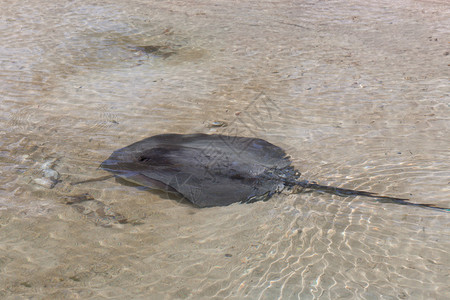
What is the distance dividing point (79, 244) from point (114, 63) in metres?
4.16

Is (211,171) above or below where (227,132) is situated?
above

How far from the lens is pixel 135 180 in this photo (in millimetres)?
3756

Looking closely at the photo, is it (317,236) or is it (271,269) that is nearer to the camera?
(271,269)

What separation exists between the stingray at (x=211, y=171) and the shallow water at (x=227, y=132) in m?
0.12

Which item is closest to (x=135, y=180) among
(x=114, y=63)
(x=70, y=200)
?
(x=70, y=200)

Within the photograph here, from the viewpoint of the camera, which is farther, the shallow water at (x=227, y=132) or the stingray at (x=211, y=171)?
the stingray at (x=211, y=171)

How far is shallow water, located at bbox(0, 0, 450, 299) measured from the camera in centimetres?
288

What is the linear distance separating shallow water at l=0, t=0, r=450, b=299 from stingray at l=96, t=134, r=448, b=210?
0.39 feet

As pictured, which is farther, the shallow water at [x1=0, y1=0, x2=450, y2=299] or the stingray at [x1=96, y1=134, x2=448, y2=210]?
the stingray at [x1=96, y1=134, x2=448, y2=210]

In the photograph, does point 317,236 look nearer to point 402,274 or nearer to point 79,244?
point 402,274

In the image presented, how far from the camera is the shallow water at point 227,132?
2.88m

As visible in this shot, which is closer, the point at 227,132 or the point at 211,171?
the point at 211,171

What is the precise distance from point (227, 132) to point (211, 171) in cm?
132

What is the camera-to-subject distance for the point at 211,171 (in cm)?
361
